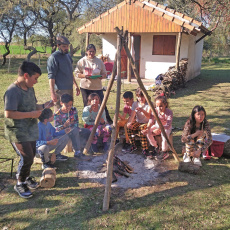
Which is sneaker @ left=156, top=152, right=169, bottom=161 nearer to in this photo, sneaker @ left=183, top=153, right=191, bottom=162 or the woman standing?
sneaker @ left=183, top=153, right=191, bottom=162

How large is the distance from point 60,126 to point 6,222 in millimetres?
1801

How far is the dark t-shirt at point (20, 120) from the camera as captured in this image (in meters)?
2.71

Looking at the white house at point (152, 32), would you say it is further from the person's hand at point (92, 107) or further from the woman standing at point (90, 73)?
the person's hand at point (92, 107)

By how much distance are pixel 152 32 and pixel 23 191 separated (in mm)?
10026

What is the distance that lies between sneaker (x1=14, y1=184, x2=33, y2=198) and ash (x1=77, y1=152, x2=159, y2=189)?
783 millimetres

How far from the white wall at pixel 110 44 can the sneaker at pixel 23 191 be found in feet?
36.3

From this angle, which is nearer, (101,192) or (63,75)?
(101,192)

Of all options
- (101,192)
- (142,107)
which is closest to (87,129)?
(142,107)

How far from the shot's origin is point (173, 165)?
4.04 m

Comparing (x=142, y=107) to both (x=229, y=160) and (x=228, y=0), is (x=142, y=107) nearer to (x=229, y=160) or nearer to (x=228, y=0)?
(x=229, y=160)

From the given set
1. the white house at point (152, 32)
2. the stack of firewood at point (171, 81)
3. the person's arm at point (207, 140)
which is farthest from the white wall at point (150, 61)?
the person's arm at point (207, 140)

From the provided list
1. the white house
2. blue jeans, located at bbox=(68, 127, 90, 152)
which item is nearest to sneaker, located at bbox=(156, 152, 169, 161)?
blue jeans, located at bbox=(68, 127, 90, 152)

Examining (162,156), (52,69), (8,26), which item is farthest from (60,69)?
(8,26)

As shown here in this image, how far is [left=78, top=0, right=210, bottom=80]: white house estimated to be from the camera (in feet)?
35.3
